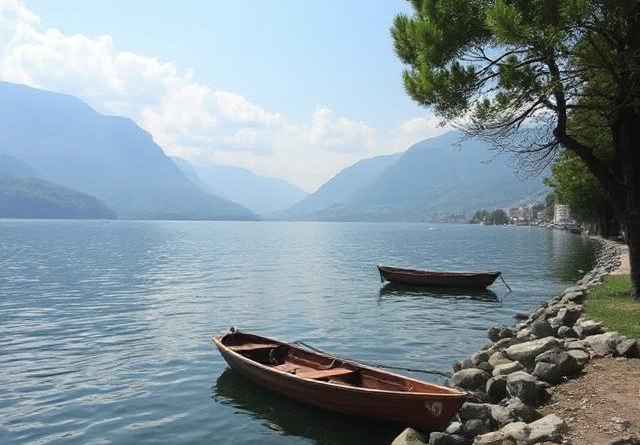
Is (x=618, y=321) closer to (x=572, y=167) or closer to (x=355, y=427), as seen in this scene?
(x=355, y=427)

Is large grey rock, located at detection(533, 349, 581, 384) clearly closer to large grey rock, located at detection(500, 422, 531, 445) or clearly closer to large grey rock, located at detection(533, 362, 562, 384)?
large grey rock, located at detection(533, 362, 562, 384)

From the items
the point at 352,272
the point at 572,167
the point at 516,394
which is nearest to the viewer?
the point at 516,394

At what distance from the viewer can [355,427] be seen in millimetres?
13906

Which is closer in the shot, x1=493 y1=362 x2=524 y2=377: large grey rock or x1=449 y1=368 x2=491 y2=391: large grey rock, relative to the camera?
x1=493 y1=362 x2=524 y2=377: large grey rock

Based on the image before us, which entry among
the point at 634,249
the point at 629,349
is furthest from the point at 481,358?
the point at 634,249

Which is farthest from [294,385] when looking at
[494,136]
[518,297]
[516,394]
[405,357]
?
[518,297]

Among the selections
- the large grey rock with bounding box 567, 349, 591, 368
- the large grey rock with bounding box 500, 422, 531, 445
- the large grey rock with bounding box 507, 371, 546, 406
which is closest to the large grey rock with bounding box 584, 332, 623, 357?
the large grey rock with bounding box 567, 349, 591, 368

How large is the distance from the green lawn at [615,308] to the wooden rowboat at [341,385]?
22.6 ft

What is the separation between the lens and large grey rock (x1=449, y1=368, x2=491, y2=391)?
574 inches

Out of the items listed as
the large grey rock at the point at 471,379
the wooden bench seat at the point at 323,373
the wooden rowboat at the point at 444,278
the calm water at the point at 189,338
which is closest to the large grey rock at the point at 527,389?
the large grey rock at the point at 471,379

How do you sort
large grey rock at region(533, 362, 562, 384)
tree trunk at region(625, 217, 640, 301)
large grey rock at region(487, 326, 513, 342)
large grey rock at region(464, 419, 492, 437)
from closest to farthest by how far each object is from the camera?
1. large grey rock at region(464, 419, 492, 437)
2. large grey rock at region(533, 362, 562, 384)
3. tree trunk at region(625, 217, 640, 301)
4. large grey rock at region(487, 326, 513, 342)

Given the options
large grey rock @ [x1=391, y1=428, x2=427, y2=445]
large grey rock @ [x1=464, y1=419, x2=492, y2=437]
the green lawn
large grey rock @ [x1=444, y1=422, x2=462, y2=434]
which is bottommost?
large grey rock @ [x1=391, y1=428, x2=427, y2=445]

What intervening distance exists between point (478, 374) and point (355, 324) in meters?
14.0

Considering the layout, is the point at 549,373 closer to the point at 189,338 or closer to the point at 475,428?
the point at 475,428
